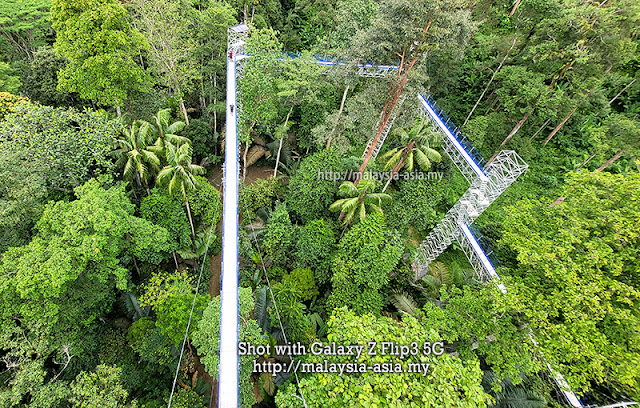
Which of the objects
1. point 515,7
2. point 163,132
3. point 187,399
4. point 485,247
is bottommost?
point 187,399

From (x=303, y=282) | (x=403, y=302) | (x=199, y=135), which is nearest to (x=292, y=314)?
(x=303, y=282)

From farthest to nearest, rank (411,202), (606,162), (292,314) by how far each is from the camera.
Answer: (606,162), (411,202), (292,314)

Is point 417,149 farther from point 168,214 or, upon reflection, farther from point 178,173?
point 168,214

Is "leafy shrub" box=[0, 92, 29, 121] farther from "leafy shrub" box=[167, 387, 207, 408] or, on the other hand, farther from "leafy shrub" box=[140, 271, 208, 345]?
"leafy shrub" box=[167, 387, 207, 408]

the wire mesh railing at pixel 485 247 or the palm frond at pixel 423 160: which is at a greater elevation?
the palm frond at pixel 423 160

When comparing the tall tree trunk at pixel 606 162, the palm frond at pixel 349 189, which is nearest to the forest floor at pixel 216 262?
the palm frond at pixel 349 189

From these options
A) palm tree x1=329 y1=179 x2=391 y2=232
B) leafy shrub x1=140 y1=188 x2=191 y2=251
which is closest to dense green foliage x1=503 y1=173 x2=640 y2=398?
palm tree x1=329 y1=179 x2=391 y2=232

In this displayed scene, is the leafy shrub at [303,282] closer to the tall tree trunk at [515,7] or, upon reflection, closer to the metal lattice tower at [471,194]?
the metal lattice tower at [471,194]
